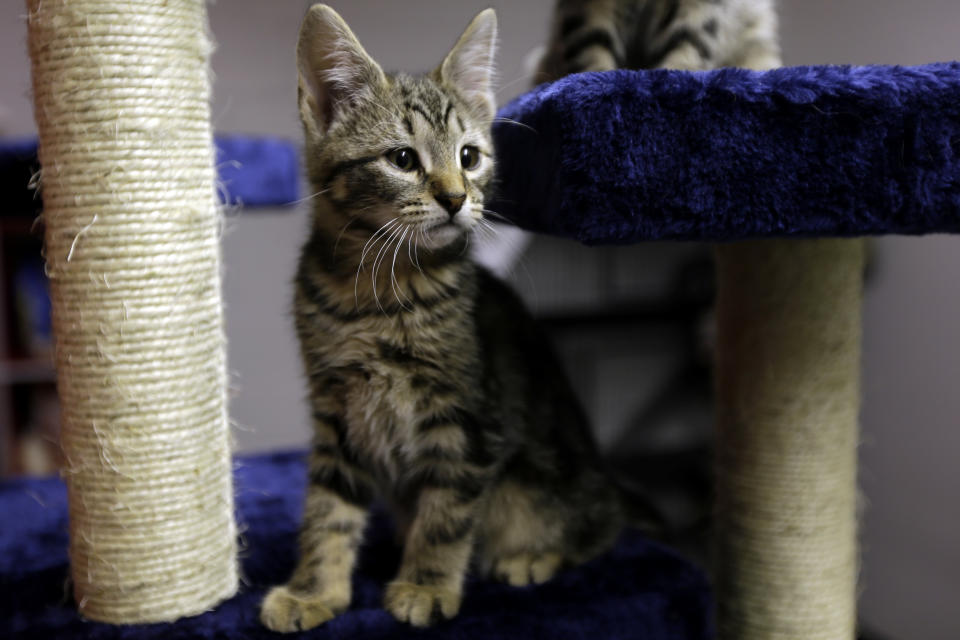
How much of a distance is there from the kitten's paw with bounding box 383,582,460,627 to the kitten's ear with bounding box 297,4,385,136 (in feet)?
1.93

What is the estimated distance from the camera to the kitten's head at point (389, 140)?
0.94 metres

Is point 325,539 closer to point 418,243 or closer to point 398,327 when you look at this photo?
point 398,327

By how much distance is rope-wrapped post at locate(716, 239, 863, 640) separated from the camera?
113 cm

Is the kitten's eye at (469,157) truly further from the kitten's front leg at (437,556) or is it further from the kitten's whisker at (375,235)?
the kitten's front leg at (437,556)

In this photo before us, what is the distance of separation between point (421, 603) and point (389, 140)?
564 millimetres

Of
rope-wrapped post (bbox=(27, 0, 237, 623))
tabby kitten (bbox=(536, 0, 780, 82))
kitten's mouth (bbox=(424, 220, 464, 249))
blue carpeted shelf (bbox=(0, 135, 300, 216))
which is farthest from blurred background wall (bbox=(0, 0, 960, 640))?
kitten's mouth (bbox=(424, 220, 464, 249))

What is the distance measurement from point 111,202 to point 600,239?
0.55 metres

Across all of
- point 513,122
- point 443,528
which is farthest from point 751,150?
point 443,528

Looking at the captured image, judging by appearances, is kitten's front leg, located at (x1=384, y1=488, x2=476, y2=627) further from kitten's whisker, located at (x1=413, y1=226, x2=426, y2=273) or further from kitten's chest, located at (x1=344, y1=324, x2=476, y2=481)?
kitten's whisker, located at (x1=413, y1=226, x2=426, y2=273)

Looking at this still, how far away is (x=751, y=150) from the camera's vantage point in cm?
83

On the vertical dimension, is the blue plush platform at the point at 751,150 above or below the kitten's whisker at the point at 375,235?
above

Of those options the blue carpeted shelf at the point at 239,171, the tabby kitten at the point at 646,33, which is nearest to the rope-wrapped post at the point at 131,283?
the tabby kitten at the point at 646,33

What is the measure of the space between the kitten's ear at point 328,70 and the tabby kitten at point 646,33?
15.6 inches

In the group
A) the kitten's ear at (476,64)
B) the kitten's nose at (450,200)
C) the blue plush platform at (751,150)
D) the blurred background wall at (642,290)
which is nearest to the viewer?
the blue plush platform at (751,150)
